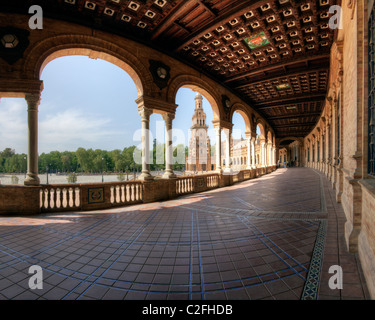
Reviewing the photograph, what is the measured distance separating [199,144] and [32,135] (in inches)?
1637

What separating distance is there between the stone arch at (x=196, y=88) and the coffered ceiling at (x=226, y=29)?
2.86 feet

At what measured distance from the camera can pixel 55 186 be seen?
5.96m

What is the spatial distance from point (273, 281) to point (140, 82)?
7965 millimetres

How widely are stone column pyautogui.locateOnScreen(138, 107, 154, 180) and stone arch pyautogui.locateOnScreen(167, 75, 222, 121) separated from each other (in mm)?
1516

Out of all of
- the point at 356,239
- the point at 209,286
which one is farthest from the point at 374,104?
the point at 209,286

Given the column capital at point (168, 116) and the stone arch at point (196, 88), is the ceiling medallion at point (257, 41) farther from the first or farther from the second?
the column capital at point (168, 116)

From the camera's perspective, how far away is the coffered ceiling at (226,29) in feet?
19.9

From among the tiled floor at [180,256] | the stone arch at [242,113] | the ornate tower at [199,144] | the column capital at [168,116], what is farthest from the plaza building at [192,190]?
the ornate tower at [199,144]

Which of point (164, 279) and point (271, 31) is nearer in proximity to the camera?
point (164, 279)

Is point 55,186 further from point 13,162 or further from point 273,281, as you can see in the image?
point 13,162

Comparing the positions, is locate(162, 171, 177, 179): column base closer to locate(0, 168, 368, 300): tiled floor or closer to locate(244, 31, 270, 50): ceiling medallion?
locate(0, 168, 368, 300): tiled floor

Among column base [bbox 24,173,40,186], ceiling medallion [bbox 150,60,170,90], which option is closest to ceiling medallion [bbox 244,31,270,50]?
ceiling medallion [bbox 150,60,170,90]

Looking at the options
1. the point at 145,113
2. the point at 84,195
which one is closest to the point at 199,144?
the point at 145,113
